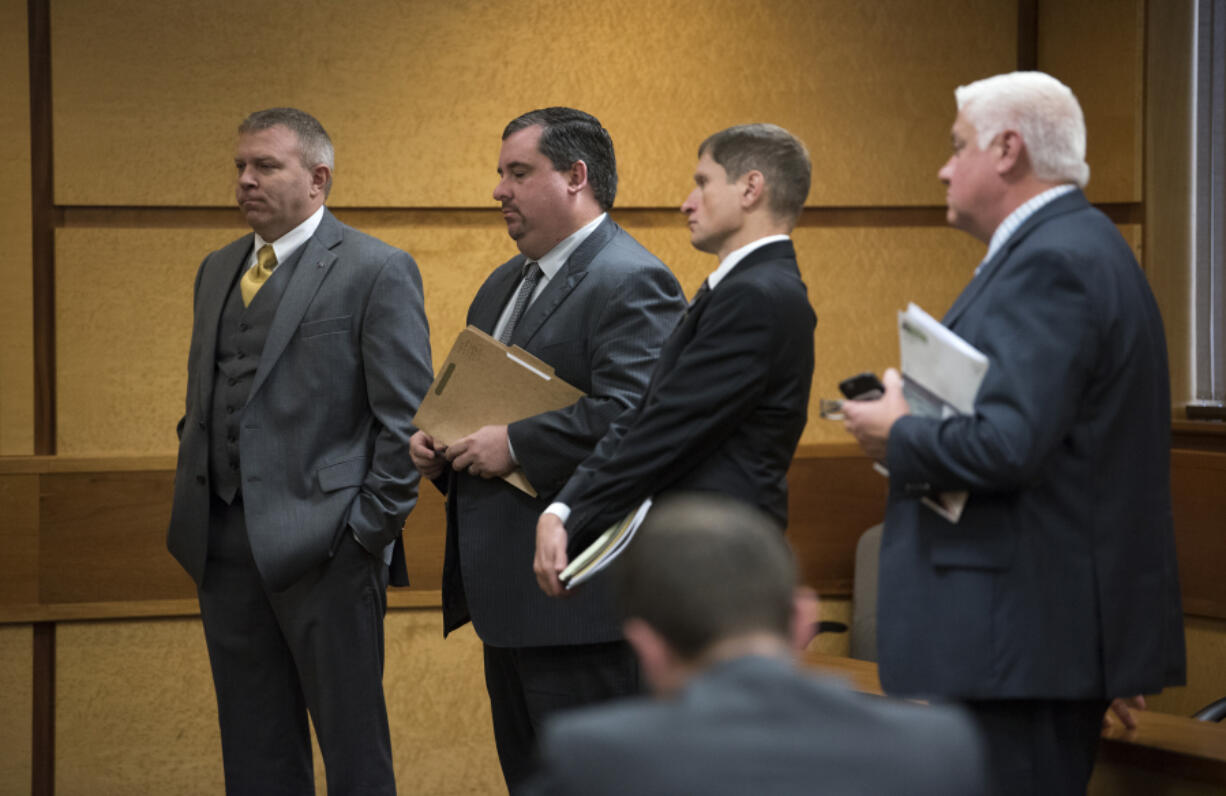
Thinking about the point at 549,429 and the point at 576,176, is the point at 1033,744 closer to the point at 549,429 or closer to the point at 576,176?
the point at 549,429

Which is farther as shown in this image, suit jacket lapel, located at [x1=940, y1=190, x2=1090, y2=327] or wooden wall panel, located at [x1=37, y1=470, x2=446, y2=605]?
wooden wall panel, located at [x1=37, y1=470, x2=446, y2=605]

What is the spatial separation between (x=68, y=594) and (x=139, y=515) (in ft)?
0.96

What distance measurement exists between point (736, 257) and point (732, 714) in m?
1.32

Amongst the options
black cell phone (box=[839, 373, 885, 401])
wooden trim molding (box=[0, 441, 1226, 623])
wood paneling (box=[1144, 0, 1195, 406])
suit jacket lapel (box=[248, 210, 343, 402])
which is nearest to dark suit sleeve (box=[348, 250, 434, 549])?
suit jacket lapel (box=[248, 210, 343, 402])

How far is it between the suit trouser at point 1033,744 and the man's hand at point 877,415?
0.37 meters

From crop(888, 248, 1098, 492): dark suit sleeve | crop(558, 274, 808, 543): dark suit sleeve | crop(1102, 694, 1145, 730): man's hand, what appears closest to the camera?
crop(888, 248, 1098, 492): dark suit sleeve

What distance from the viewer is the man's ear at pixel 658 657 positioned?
1034 millimetres

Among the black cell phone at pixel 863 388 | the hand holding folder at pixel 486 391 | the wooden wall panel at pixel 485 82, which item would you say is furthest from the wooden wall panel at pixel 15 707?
the black cell phone at pixel 863 388

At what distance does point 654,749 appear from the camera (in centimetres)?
94

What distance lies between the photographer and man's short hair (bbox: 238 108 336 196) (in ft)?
9.13

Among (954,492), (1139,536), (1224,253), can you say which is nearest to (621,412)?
(954,492)

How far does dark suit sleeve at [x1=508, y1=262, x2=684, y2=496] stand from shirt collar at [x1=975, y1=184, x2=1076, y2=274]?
80 centimetres

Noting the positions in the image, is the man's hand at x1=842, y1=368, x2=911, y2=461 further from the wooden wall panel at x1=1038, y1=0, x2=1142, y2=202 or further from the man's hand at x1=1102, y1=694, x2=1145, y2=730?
the wooden wall panel at x1=1038, y1=0, x2=1142, y2=202

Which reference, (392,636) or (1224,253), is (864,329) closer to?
(1224,253)
